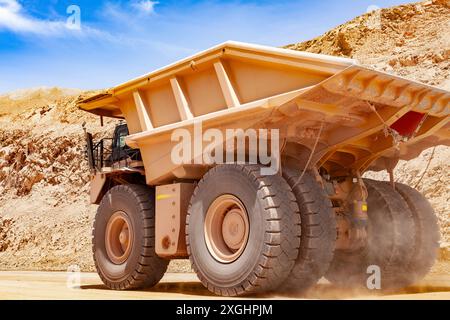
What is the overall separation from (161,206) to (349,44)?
16.3 m

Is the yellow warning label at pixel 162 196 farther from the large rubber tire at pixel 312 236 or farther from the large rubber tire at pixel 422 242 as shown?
the large rubber tire at pixel 422 242

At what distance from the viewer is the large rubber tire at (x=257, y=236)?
6766 millimetres

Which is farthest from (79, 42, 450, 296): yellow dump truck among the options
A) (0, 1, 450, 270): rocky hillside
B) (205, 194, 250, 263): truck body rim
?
(0, 1, 450, 270): rocky hillside

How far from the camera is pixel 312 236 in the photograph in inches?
276

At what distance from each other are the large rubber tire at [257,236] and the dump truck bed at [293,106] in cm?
67

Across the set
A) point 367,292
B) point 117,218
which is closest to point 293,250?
point 367,292

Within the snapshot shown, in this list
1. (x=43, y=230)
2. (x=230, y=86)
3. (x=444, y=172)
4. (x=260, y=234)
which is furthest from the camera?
(x=43, y=230)

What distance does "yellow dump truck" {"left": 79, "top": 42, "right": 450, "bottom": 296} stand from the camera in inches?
271

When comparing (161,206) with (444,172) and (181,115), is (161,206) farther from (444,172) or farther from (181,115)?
(444,172)

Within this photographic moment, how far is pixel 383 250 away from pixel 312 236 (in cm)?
212

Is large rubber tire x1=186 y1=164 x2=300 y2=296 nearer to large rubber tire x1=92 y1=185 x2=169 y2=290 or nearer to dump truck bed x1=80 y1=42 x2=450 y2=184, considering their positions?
dump truck bed x1=80 y1=42 x2=450 y2=184

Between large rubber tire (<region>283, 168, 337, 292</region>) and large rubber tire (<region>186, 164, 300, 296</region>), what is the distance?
18cm

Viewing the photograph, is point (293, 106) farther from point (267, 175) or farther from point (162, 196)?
point (162, 196)

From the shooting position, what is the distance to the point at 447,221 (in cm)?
1302
